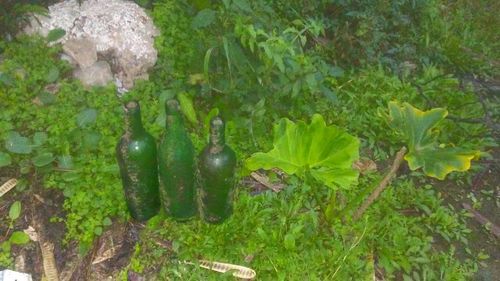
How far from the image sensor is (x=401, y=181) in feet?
10.1

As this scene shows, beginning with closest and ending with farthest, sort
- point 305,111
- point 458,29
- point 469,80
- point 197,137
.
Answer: point 197,137, point 305,111, point 469,80, point 458,29

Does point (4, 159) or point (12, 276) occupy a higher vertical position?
point (4, 159)

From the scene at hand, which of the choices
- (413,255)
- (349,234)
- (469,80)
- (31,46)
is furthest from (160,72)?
(469,80)

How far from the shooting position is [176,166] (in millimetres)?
2203

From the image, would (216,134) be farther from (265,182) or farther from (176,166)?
(265,182)

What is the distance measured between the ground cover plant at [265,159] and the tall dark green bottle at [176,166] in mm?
212

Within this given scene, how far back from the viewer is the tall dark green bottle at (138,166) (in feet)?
6.77

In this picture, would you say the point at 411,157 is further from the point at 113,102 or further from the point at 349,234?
the point at 113,102

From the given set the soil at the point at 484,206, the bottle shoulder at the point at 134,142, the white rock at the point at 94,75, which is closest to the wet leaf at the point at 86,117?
the white rock at the point at 94,75

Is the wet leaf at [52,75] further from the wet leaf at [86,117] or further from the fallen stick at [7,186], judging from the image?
the fallen stick at [7,186]

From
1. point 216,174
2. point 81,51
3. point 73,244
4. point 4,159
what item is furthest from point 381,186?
point 81,51

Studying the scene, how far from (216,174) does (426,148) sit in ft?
3.23

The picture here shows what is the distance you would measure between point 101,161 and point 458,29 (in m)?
3.43

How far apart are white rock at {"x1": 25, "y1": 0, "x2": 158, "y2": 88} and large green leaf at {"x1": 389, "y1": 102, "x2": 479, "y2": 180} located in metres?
1.82
